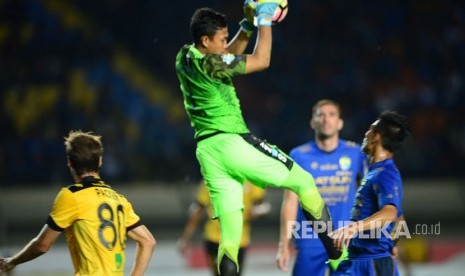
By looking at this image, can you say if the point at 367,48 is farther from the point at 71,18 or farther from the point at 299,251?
the point at 299,251

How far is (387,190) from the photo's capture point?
601cm

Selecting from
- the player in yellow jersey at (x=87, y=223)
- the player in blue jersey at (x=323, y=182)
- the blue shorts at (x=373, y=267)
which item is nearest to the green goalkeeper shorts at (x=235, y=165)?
the blue shorts at (x=373, y=267)

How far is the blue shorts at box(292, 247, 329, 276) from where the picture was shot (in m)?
7.61

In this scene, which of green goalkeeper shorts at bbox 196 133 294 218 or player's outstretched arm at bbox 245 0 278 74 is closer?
player's outstretched arm at bbox 245 0 278 74

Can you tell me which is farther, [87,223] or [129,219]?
[129,219]

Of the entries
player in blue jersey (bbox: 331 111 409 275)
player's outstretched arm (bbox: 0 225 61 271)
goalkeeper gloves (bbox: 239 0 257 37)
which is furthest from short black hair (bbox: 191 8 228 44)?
player's outstretched arm (bbox: 0 225 61 271)

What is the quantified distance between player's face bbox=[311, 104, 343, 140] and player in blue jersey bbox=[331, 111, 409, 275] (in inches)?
57.6

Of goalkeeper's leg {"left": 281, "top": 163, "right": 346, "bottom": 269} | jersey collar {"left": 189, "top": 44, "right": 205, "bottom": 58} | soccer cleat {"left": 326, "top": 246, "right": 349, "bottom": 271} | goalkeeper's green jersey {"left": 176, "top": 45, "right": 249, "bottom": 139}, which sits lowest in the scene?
soccer cleat {"left": 326, "top": 246, "right": 349, "bottom": 271}

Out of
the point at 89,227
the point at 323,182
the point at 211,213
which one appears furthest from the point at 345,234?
the point at 211,213

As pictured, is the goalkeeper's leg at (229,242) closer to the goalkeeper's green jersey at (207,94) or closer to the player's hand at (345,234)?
the goalkeeper's green jersey at (207,94)

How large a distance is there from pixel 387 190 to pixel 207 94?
1466 mm

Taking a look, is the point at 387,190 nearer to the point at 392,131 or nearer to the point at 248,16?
the point at 392,131

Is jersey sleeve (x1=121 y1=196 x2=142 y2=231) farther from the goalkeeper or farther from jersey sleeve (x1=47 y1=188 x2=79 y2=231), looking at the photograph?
the goalkeeper

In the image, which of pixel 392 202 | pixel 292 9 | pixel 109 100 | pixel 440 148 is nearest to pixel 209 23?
pixel 392 202
